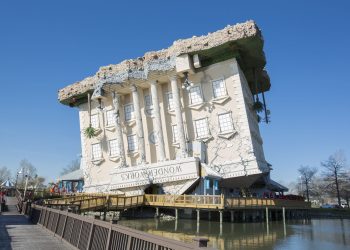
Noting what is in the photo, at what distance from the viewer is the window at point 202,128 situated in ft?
122

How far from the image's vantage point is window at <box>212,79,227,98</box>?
1454 inches

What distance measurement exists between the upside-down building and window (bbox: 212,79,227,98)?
11 centimetres

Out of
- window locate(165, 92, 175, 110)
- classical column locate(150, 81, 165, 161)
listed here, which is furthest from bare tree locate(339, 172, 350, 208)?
classical column locate(150, 81, 165, 161)

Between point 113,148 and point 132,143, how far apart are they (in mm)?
3049

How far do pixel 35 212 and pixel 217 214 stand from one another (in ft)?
63.7

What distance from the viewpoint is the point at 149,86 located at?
41688mm

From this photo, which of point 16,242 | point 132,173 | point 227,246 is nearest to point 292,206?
point 132,173

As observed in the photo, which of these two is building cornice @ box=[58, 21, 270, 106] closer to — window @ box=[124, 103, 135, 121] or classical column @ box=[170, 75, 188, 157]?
classical column @ box=[170, 75, 188, 157]

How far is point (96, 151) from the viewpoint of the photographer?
45.4 metres

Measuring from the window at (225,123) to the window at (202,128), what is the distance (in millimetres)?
1646

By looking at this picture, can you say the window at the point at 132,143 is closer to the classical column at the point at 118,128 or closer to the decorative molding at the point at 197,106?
the classical column at the point at 118,128

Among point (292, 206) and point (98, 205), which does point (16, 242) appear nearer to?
point (98, 205)

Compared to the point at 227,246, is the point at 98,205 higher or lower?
higher

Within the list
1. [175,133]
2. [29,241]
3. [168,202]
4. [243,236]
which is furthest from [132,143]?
[29,241]
